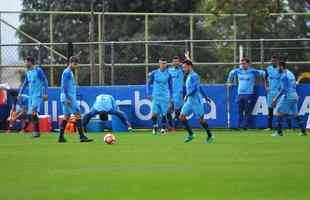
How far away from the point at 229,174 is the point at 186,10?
35684 millimetres

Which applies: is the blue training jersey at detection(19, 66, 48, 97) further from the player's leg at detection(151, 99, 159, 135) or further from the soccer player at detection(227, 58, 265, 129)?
the soccer player at detection(227, 58, 265, 129)

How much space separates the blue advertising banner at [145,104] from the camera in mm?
30625

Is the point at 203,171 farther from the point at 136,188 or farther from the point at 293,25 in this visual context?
the point at 293,25

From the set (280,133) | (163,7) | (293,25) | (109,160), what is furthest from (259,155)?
(163,7)

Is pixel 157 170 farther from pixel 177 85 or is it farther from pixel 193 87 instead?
pixel 177 85

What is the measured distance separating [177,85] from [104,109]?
2.69 meters

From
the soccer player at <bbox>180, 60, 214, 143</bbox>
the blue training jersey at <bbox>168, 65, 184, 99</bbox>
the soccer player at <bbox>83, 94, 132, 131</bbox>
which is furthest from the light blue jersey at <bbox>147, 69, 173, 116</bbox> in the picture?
the soccer player at <bbox>180, 60, 214, 143</bbox>

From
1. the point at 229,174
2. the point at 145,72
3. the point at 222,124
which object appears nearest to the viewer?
the point at 229,174

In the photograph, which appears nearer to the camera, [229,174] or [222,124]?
[229,174]

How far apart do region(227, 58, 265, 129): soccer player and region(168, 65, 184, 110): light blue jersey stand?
1804mm

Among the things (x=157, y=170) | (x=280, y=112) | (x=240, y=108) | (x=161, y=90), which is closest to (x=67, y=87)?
(x=280, y=112)

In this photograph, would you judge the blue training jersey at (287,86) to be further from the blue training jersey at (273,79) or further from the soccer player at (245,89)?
the soccer player at (245,89)

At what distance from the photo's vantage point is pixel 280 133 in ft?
85.3

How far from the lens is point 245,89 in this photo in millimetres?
30125
